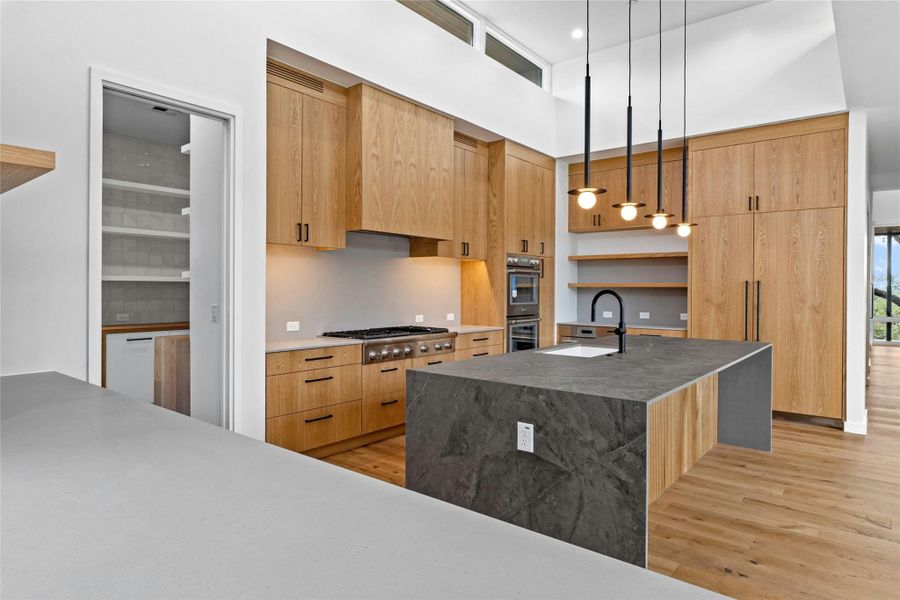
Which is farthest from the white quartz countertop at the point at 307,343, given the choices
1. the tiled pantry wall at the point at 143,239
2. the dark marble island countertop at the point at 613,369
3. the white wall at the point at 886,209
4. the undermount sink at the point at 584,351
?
the white wall at the point at 886,209

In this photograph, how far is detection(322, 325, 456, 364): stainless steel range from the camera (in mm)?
4043

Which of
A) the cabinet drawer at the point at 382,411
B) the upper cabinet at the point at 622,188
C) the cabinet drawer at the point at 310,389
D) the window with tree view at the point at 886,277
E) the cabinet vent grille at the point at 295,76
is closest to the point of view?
the cabinet drawer at the point at 310,389

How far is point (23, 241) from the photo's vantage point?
232cm

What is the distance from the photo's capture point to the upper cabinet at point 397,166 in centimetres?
402

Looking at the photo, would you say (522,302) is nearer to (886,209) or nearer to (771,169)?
(771,169)

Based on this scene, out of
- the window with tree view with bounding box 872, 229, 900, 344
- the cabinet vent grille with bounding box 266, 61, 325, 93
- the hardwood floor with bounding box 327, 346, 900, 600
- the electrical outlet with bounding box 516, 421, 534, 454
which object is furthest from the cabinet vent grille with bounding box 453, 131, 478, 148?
the window with tree view with bounding box 872, 229, 900, 344

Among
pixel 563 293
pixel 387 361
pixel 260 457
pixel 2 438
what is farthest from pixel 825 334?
pixel 2 438

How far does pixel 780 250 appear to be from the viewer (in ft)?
15.9

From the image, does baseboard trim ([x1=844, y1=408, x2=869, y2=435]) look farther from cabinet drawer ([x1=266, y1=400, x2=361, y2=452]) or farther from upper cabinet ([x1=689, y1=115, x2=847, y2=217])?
cabinet drawer ([x1=266, y1=400, x2=361, y2=452])

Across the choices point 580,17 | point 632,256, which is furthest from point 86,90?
point 632,256

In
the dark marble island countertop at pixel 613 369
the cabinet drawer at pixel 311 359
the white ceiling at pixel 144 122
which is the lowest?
the cabinet drawer at pixel 311 359

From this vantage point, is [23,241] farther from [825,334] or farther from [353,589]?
[825,334]

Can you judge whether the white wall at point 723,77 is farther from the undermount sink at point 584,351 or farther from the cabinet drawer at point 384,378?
the cabinet drawer at point 384,378

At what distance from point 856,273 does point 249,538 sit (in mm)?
5423
